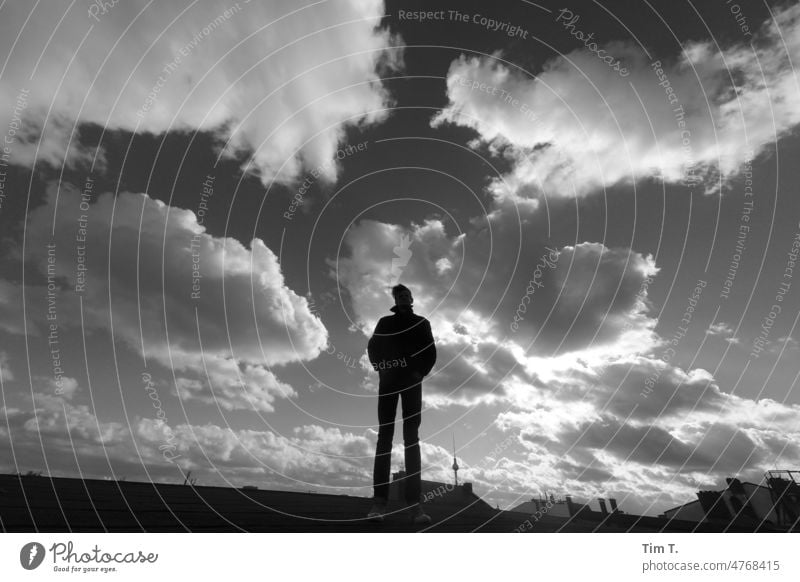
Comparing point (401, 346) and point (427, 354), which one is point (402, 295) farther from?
point (427, 354)

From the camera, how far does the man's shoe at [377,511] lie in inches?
165

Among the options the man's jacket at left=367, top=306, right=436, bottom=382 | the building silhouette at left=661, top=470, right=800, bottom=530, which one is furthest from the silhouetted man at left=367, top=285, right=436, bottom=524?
the building silhouette at left=661, top=470, right=800, bottom=530

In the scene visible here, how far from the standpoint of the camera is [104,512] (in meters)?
3.83

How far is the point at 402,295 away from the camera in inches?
207

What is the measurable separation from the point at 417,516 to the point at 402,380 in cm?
148

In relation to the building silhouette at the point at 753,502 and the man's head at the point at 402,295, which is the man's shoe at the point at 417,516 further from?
the building silhouette at the point at 753,502

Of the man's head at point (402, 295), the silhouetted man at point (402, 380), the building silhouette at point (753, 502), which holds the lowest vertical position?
the building silhouette at point (753, 502)

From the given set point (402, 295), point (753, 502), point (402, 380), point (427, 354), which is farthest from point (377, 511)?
point (753, 502)

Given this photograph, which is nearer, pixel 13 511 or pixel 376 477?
pixel 13 511

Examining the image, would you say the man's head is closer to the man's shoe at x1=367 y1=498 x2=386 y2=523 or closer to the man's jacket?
the man's jacket

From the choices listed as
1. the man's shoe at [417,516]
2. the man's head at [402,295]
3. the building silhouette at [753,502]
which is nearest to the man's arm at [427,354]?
the man's head at [402,295]
